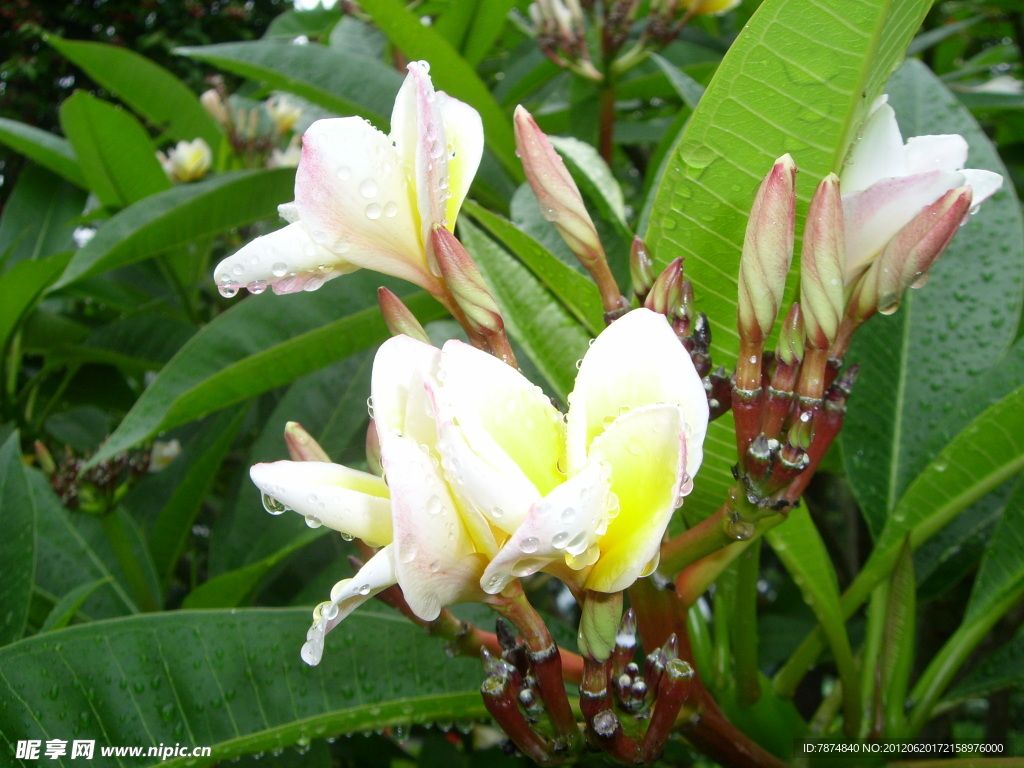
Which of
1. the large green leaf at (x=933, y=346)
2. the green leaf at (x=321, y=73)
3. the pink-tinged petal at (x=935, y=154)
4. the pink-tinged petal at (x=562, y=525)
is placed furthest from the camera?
the green leaf at (x=321, y=73)

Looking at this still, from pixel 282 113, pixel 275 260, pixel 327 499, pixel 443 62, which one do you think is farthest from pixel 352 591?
pixel 282 113

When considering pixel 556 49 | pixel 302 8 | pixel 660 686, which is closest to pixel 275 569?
pixel 660 686

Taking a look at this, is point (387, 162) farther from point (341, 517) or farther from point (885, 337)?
point (885, 337)

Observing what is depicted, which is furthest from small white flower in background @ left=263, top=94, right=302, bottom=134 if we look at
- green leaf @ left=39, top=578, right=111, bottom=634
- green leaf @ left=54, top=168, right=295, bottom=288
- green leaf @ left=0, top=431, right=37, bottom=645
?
green leaf @ left=39, top=578, right=111, bottom=634

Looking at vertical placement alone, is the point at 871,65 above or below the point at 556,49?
above

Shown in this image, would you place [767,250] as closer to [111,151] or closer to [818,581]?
[818,581]

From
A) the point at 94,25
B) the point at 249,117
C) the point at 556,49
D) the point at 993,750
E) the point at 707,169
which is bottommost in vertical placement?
the point at 94,25

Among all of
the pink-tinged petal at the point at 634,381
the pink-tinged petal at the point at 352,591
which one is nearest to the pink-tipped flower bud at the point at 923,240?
the pink-tinged petal at the point at 634,381

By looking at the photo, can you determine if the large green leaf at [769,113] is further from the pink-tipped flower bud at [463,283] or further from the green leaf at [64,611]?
the green leaf at [64,611]
